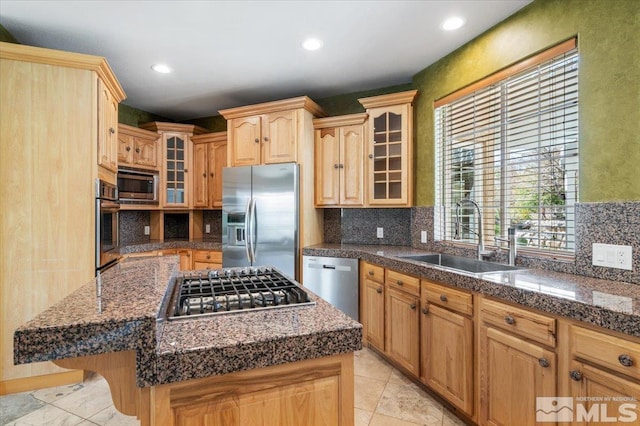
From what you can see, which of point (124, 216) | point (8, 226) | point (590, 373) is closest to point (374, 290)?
point (590, 373)

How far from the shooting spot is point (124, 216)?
14.0 feet

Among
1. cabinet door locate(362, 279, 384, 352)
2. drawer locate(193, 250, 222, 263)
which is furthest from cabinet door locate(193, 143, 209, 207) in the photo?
cabinet door locate(362, 279, 384, 352)

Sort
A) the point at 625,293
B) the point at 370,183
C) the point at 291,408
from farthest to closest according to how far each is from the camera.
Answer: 1. the point at 370,183
2. the point at 625,293
3. the point at 291,408

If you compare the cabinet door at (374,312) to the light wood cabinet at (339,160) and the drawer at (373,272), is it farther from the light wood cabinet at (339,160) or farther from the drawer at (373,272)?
the light wood cabinet at (339,160)

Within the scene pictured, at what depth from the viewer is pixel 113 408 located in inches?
84.9

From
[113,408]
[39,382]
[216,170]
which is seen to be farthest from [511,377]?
[216,170]

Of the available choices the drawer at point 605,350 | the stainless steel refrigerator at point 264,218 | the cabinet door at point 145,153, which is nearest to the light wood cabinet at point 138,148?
the cabinet door at point 145,153

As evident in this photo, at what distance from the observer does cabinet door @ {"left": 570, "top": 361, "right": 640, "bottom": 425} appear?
1.14 meters

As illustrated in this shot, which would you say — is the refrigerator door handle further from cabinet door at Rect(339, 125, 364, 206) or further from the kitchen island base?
the kitchen island base

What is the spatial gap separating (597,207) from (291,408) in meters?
1.85

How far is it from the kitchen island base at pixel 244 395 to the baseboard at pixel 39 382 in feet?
7.06

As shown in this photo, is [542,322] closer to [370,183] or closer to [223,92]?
[370,183]

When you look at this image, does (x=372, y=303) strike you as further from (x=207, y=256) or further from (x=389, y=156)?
(x=207, y=256)

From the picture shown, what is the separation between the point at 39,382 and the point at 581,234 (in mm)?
3709
